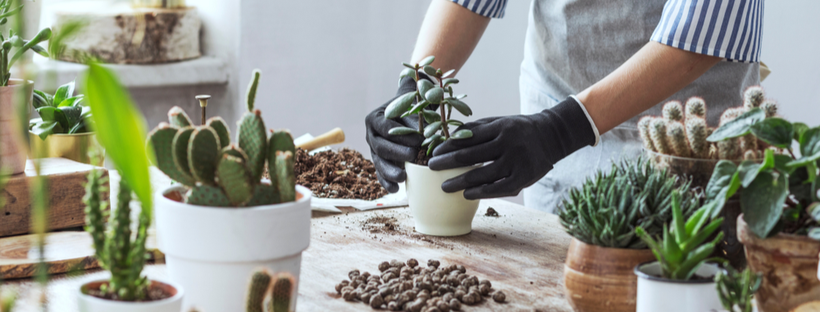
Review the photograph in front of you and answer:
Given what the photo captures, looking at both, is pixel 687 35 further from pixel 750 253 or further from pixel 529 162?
pixel 750 253

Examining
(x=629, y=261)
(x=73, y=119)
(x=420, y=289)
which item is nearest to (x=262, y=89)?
(x=73, y=119)

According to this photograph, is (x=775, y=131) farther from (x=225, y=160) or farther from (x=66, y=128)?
(x=66, y=128)

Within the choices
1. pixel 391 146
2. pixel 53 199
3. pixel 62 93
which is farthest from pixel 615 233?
pixel 62 93

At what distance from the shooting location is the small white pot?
44.9 inches

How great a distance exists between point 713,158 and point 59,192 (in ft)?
3.11

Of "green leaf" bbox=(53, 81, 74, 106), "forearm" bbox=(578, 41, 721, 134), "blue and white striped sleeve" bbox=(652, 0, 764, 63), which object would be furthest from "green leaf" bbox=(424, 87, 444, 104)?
"green leaf" bbox=(53, 81, 74, 106)

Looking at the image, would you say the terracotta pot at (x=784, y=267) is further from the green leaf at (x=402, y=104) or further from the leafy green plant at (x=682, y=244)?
the green leaf at (x=402, y=104)

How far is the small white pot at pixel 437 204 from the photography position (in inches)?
44.9

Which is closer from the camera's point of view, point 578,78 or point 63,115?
point 63,115

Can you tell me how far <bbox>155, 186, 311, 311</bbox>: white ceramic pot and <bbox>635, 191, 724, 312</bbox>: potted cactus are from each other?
0.35 metres

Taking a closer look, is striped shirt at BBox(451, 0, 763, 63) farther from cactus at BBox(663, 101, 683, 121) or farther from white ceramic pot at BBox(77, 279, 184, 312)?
white ceramic pot at BBox(77, 279, 184, 312)

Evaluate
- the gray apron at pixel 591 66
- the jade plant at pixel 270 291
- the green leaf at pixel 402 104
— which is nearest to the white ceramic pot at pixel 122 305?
the jade plant at pixel 270 291

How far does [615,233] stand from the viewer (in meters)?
0.72

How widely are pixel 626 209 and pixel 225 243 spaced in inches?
16.5
